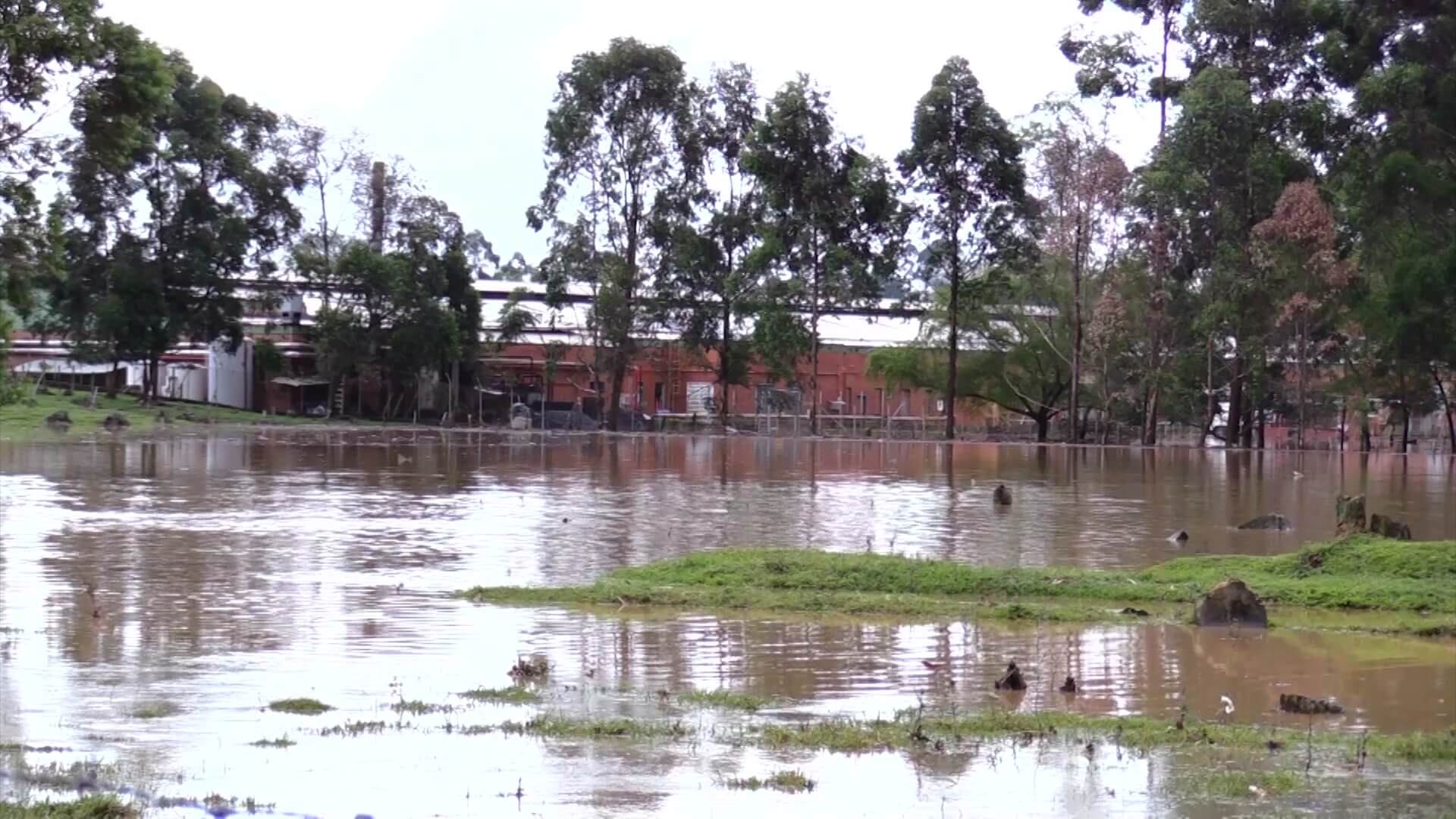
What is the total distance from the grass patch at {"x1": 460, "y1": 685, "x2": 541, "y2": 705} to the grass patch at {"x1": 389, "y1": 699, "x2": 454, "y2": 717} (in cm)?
32

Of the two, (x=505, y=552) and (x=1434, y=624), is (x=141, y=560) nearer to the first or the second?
(x=505, y=552)

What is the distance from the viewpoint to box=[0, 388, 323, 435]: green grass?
51562 mm

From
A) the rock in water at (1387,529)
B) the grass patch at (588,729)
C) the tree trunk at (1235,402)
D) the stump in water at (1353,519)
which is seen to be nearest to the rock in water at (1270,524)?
the rock in water at (1387,529)

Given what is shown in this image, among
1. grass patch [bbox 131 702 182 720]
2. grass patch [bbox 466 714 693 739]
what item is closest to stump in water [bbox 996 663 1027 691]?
grass patch [bbox 466 714 693 739]

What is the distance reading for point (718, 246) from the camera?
2803 inches

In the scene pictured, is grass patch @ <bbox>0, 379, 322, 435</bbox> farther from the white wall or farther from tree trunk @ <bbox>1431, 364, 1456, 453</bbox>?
tree trunk @ <bbox>1431, 364, 1456, 453</bbox>

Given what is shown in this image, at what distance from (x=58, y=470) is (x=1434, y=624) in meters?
27.5

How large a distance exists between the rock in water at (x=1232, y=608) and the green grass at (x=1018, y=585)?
56cm

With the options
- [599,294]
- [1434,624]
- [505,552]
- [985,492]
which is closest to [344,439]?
[599,294]

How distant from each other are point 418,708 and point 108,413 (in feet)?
166

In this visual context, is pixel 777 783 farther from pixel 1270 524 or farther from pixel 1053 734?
pixel 1270 524

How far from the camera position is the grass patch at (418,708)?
10000 millimetres

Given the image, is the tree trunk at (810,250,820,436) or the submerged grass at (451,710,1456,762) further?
the tree trunk at (810,250,820,436)

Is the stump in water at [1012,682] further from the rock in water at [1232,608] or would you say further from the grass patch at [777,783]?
the rock in water at [1232,608]
